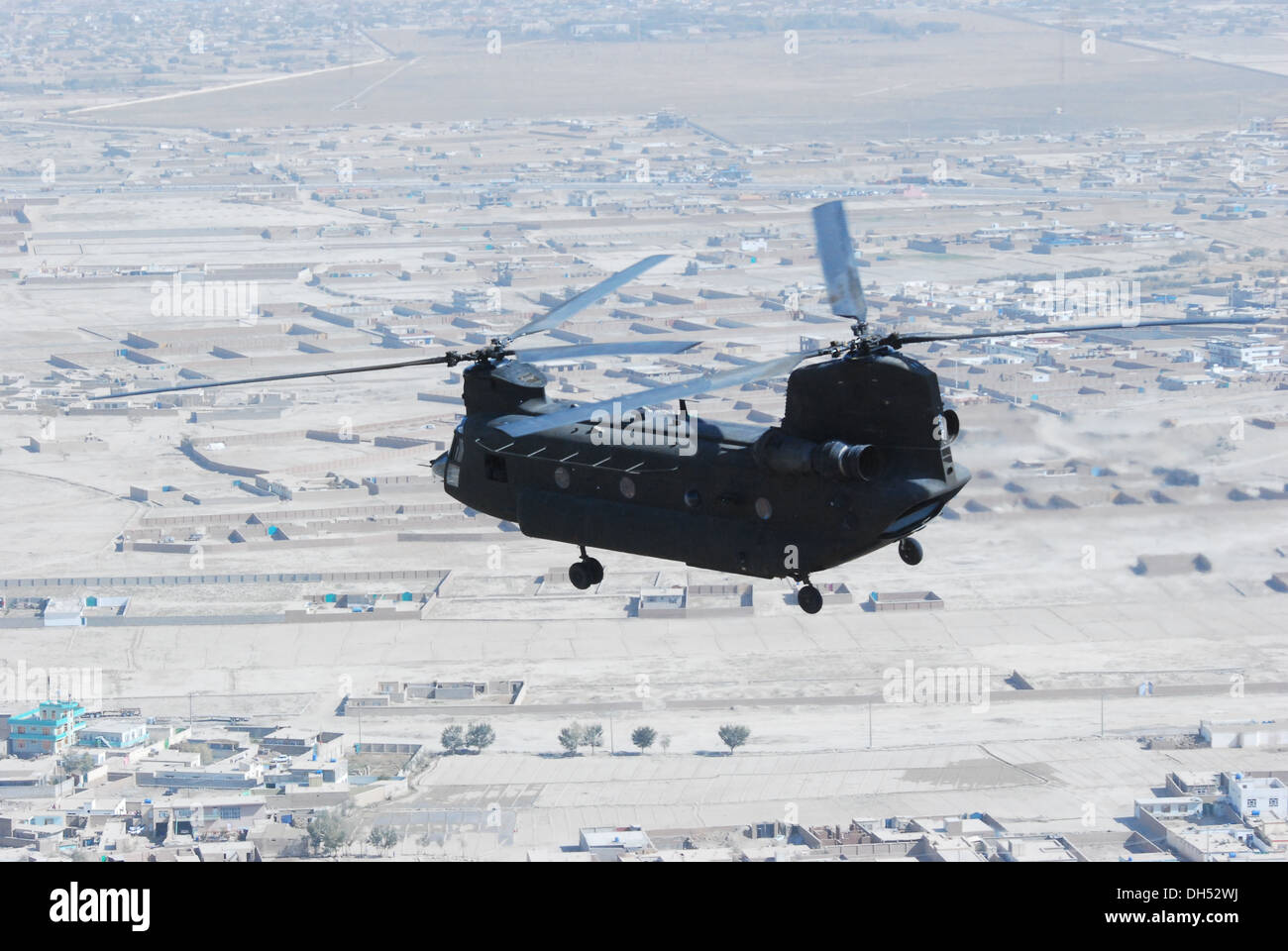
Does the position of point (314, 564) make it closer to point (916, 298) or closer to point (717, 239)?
point (916, 298)

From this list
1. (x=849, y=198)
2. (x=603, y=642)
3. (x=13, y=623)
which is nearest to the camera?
(x=603, y=642)

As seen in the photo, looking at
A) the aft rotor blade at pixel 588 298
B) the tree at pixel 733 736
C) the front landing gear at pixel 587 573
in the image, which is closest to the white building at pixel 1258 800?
the tree at pixel 733 736

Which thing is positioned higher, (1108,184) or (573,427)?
(573,427)

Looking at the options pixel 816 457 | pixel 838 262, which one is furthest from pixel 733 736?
pixel 816 457

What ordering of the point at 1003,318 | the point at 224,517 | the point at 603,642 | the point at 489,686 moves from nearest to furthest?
the point at 489,686, the point at 603,642, the point at 224,517, the point at 1003,318

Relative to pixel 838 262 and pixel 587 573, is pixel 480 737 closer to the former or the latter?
pixel 587 573

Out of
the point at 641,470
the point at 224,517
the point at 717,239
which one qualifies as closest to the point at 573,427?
the point at 641,470
